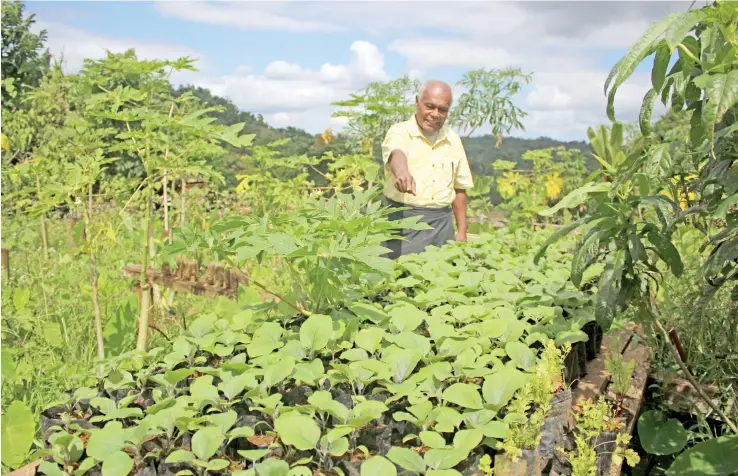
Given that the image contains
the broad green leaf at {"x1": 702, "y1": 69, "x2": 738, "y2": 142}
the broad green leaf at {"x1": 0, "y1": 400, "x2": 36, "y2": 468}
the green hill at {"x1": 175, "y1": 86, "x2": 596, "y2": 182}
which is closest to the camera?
the broad green leaf at {"x1": 702, "y1": 69, "x2": 738, "y2": 142}

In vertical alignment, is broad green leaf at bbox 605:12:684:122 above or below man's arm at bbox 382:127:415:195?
above

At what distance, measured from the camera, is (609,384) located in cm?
274

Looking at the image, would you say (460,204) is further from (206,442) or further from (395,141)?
(206,442)

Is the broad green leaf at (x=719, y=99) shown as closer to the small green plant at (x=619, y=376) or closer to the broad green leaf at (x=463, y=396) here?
the broad green leaf at (x=463, y=396)

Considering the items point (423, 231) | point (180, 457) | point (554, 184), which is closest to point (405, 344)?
point (180, 457)

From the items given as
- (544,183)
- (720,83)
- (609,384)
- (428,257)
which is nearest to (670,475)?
(609,384)

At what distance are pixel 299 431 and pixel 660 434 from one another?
161 cm

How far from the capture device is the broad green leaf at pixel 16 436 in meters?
2.21

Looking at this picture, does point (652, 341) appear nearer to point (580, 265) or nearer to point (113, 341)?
point (580, 265)

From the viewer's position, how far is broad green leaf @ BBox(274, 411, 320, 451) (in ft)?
5.61

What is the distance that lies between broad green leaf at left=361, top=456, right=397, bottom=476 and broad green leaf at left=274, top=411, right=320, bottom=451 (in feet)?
0.54

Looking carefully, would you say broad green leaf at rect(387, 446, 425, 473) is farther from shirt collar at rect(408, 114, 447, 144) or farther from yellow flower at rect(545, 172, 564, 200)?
yellow flower at rect(545, 172, 564, 200)

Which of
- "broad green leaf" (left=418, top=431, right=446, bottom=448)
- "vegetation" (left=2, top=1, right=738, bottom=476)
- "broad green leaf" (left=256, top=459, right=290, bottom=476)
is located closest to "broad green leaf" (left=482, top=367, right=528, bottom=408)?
"vegetation" (left=2, top=1, right=738, bottom=476)

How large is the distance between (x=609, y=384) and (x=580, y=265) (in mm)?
878
